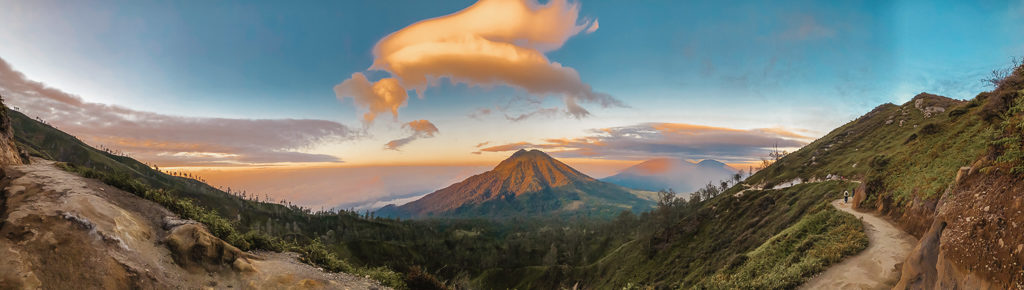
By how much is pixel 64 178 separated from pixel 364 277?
11.7 metres

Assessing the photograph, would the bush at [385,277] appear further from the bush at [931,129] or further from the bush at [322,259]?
the bush at [931,129]

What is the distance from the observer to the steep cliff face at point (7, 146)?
12789 millimetres

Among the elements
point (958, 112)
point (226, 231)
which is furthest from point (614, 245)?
point (226, 231)

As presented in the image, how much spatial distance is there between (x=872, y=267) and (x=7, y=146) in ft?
133

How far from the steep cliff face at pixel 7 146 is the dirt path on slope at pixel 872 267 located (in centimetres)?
3649

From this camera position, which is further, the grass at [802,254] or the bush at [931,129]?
the bush at [931,129]

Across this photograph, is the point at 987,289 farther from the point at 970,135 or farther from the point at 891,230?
the point at 970,135

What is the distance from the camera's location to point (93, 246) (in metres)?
9.86

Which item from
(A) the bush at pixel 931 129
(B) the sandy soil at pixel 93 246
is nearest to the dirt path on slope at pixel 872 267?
(A) the bush at pixel 931 129

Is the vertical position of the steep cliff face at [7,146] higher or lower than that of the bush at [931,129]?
lower

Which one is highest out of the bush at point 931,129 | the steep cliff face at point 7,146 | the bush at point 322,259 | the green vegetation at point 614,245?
the bush at point 931,129

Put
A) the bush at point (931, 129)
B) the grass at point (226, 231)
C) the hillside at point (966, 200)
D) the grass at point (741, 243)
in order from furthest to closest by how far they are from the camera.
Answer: the bush at point (931, 129), the grass at point (741, 243), the grass at point (226, 231), the hillside at point (966, 200)

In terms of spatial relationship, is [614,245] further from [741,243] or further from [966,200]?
[966,200]

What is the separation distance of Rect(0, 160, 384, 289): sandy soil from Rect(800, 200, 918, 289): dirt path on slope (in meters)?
24.5
